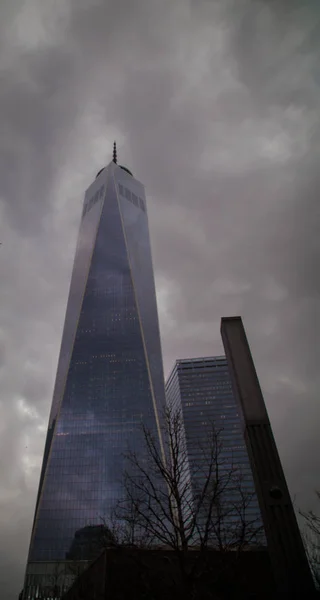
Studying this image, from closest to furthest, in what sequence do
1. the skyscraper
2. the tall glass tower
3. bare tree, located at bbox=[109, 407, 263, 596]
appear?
Result: the skyscraper, bare tree, located at bbox=[109, 407, 263, 596], the tall glass tower

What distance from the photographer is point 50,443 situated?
361 feet

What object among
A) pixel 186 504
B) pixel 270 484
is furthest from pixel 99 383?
pixel 270 484

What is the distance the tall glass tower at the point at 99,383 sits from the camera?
97.9 m

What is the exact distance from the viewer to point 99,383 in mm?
117250

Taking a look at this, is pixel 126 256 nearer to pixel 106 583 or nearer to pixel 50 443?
pixel 50 443

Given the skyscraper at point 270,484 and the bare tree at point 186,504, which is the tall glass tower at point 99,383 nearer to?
the bare tree at point 186,504

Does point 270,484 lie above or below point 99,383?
below

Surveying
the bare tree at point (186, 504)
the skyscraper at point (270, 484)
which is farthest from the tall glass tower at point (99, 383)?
the skyscraper at point (270, 484)

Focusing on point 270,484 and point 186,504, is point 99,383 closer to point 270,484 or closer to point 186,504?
point 186,504

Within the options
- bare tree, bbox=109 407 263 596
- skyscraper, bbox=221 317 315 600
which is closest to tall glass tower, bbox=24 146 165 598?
bare tree, bbox=109 407 263 596

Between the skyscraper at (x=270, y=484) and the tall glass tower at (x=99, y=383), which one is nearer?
the skyscraper at (x=270, y=484)

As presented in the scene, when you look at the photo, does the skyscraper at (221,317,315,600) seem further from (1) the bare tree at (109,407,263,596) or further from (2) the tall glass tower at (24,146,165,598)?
(2) the tall glass tower at (24,146,165,598)

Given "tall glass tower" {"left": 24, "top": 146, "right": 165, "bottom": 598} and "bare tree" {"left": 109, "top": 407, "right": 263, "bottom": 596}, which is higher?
"tall glass tower" {"left": 24, "top": 146, "right": 165, "bottom": 598}

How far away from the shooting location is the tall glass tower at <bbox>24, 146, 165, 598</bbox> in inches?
3856
